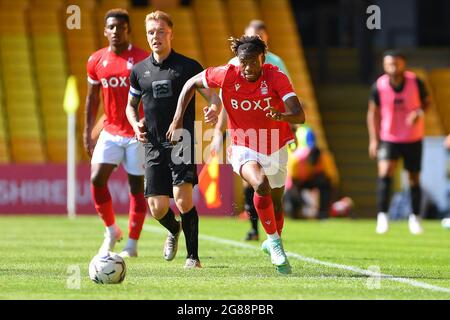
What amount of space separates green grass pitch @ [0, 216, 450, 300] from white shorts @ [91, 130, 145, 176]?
94cm

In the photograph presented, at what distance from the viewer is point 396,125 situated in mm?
16875

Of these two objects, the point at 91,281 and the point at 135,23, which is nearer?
the point at 91,281

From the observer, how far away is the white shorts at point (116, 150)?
11.1 metres

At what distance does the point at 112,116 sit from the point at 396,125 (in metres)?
6.63

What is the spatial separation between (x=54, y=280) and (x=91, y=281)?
302mm

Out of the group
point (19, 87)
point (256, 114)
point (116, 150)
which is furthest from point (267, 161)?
point (19, 87)

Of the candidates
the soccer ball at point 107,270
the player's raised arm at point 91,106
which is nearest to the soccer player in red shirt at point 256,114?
the soccer ball at point 107,270

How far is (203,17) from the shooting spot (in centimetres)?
2989

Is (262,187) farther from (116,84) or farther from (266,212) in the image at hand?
(116,84)

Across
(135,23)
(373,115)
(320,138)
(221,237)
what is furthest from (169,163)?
(135,23)

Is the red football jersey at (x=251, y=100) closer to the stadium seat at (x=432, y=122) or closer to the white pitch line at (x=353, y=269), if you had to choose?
the white pitch line at (x=353, y=269)

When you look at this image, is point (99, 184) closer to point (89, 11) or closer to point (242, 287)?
point (242, 287)

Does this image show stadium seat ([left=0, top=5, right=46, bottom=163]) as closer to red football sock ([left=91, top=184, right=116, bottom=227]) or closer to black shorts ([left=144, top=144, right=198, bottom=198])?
red football sock ([left=91, top=184, right=116, bottom=227])

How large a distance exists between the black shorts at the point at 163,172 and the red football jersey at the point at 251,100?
1.76ft
